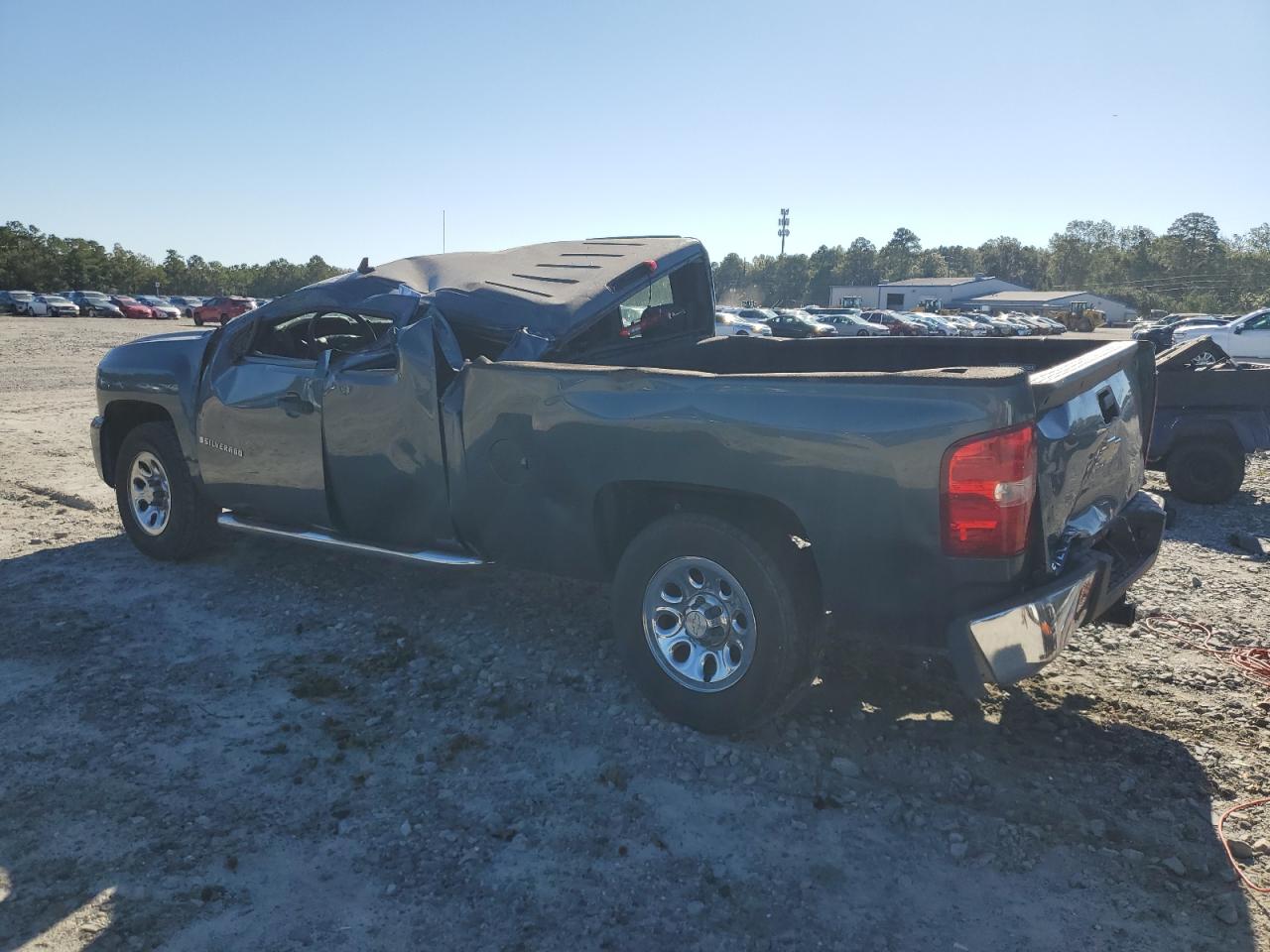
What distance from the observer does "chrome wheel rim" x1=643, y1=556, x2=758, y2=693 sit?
369cm

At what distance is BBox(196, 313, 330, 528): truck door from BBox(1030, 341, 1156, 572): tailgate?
3438 mm

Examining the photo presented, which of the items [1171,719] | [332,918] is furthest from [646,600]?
[1171,719]

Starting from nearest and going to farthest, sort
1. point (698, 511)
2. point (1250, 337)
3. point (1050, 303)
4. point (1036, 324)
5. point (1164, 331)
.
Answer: point (698, 511) < point (1164, 331) < point (1250, 337) < point (1036, 324) < point (1050, 303)

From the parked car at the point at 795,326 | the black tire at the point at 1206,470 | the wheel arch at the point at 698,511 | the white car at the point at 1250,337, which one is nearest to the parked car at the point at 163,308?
the parked car at the point at 795,326

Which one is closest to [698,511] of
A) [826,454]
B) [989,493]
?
[826,454]

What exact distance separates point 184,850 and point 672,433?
2204 mm

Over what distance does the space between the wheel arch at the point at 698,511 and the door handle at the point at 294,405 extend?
1.87 meters

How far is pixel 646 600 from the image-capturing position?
12.7 ft

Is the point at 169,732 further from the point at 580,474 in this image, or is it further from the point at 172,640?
the point at 580,474

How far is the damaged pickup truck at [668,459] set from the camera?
3195mm

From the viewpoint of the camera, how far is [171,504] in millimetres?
5941

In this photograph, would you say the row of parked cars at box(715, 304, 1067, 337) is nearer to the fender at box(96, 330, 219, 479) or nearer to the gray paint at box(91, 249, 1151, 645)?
the fender at box(96, 330, 219, 479)

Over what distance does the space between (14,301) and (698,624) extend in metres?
60.9

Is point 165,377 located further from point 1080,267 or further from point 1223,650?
point 1080,267
